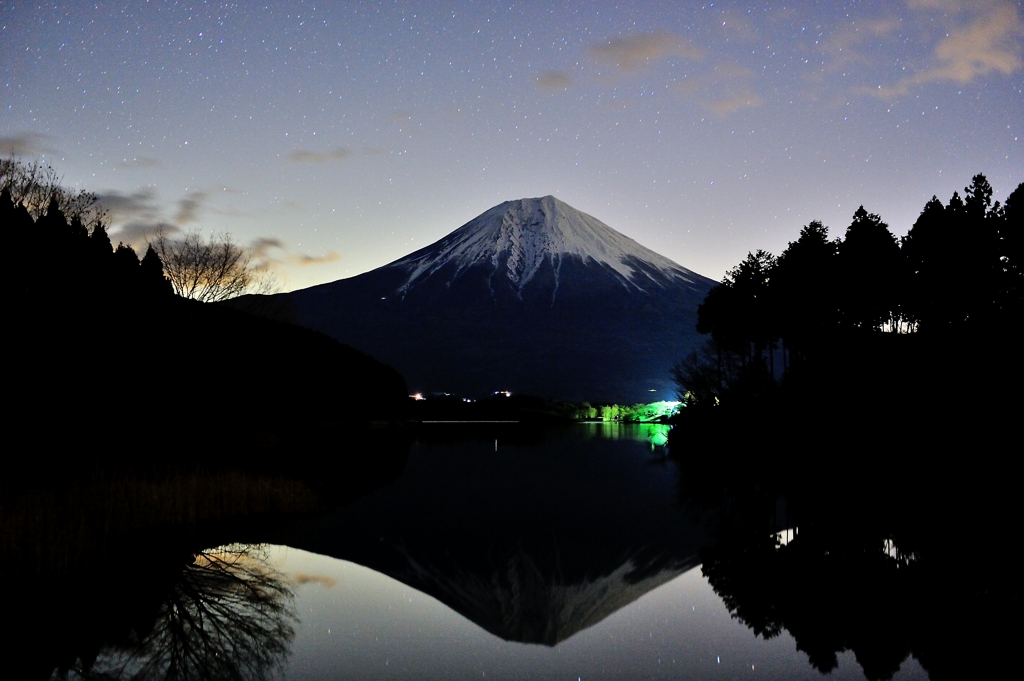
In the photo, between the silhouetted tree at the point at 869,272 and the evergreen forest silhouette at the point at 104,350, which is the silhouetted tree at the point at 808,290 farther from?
the evergreen forest silhouette at the point at 104,350

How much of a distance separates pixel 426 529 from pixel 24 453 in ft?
42.6

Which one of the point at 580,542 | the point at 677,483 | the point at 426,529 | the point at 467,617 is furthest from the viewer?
the point at 677,483

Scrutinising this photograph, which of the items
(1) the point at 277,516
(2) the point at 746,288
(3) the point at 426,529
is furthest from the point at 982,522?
(2) the point at 746,288

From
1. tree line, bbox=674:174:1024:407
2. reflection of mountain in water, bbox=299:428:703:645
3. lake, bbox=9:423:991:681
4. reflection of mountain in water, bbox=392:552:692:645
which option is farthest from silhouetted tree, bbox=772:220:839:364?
reflection of mountain in water, bbox=392:552:692:645

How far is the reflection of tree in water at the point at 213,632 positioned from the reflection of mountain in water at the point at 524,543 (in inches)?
76.8

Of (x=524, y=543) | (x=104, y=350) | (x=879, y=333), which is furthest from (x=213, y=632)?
(x=879, y=333)

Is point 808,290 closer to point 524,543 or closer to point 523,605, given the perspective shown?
point 524,543

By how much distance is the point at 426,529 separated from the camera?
17328mm

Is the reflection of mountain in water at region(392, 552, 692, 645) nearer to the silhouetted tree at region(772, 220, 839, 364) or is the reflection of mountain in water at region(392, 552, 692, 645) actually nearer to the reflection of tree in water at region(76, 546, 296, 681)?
the reflection of tree in water at region(76, 546, 296, 681)

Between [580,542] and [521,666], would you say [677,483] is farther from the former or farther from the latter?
[521,666]

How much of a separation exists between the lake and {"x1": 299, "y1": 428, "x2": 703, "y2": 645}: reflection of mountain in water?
2.2 inches

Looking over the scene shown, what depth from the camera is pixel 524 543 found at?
15227mm

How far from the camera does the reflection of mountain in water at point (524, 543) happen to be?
10.4m

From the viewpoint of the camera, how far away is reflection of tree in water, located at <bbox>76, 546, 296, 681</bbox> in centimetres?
756
